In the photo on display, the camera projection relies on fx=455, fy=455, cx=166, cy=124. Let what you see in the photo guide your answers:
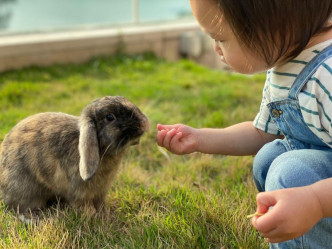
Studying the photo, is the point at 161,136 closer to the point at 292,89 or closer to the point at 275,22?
the point at 292,89

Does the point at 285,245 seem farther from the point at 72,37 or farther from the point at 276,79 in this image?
the point at 72,37

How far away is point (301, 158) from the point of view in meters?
1.74

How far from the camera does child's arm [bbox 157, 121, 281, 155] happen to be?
2.19 m

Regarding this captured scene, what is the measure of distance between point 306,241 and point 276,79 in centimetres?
65

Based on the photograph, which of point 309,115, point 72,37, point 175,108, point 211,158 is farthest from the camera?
point 72,37

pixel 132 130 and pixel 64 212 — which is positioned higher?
pixel 132 130

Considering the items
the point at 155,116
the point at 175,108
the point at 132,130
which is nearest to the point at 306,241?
the point at 132,130

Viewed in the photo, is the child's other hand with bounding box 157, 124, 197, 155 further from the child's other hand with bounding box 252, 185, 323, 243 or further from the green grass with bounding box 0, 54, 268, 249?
the child's other hand with bounding box 252, 185, 323, 243

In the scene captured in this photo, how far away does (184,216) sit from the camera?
6.98ft

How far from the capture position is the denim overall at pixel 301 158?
167 centimetres

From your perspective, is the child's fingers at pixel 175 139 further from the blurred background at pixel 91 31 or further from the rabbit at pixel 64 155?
the blurred background at pixel 91 31

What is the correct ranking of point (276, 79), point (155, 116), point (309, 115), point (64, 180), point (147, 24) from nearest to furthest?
point (309, 115) → point (276, 79) → point (64, 180) → point (155, 116) → point (147, 24)

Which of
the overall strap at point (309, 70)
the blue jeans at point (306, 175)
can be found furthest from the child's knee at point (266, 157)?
the overall strap at point (309, 70)

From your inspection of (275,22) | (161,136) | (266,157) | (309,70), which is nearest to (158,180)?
(161,136)
